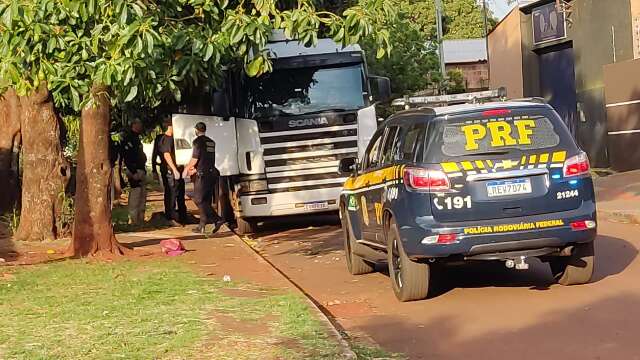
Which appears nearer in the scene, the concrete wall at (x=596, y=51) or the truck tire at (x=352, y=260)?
the truck tire at (x=352, y=260)

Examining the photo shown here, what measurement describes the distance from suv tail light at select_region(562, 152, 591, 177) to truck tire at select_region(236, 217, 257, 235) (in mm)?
8211

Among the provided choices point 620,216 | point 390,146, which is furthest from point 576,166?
point 620,216

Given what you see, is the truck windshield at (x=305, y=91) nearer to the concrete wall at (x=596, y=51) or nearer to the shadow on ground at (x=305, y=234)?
the shadow on ground at (x=305, y=234)

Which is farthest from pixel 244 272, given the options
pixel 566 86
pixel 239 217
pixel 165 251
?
pixel 566 86

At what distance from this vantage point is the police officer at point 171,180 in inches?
630

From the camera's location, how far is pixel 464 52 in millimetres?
50875

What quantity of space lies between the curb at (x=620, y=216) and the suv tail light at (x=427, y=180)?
272 inches

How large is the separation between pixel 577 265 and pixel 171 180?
31.1ft

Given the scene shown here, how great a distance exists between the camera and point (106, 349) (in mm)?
6500

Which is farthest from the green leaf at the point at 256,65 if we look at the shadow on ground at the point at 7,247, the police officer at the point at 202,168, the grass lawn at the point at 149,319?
the police officer at the point at 202,168

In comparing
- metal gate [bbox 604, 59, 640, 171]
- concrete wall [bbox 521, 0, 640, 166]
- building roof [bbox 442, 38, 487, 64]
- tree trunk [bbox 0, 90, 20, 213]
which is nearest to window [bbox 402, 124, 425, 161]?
tree trunk [bbox 0, 90, 20, 213]

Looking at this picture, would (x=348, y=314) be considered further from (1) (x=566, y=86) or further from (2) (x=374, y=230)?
(1) (x=566, y=86)

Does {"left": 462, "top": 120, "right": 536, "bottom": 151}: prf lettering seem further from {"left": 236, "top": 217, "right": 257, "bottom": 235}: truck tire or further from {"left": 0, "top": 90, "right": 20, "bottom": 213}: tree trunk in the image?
{"left": 0, "top": 90, "right": 20, "bottom": 213}: tree trunk

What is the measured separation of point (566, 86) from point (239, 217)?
569 inches
